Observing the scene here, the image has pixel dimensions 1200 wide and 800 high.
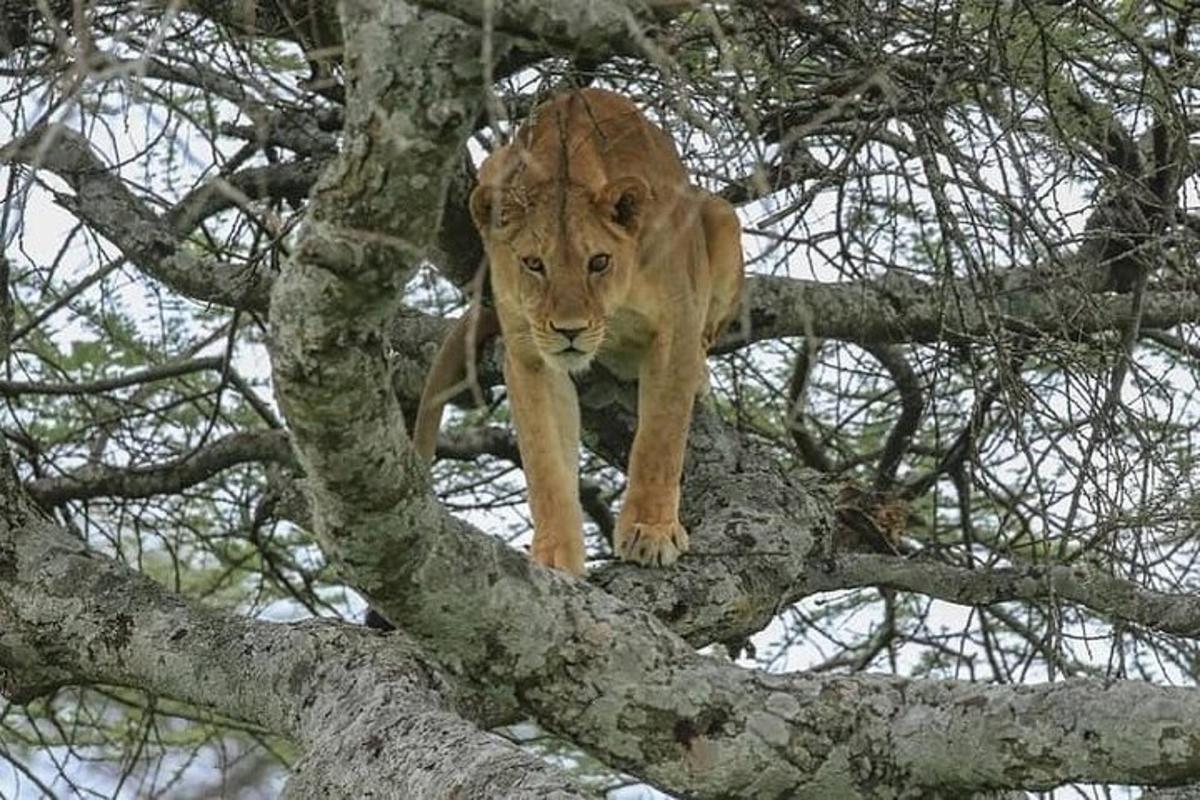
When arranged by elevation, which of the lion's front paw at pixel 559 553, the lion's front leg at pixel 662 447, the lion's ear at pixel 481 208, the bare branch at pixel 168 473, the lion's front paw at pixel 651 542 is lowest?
the lion's front paw at pixel 651 542

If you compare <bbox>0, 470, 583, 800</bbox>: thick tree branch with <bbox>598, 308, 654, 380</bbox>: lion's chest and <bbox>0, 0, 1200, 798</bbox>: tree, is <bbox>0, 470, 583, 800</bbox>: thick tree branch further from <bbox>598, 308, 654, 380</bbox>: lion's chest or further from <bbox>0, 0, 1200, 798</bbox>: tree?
<bbox>598, 308, 654, 380</bbox>: lion's chest

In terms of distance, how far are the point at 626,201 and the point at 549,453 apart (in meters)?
0.70

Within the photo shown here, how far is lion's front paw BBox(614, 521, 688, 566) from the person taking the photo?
203 inches

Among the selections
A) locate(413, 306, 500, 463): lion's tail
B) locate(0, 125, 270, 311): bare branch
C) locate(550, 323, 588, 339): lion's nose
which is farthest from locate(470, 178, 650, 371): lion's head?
locate(0, 125, 270, 311): bare branch

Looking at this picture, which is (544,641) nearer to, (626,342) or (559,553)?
(559,553)

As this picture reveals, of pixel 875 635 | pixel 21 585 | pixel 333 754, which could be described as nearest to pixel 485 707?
pixel 333 754

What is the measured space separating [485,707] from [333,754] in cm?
37

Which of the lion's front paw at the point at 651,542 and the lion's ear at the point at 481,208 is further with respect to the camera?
the lion's front paw at the point at 651,542

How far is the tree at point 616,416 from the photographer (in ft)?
10.7

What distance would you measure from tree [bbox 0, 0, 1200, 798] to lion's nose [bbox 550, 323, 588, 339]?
0.37 meters

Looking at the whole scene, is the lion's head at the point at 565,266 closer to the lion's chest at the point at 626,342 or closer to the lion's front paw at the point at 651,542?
the lion's chest at the point at 626,342

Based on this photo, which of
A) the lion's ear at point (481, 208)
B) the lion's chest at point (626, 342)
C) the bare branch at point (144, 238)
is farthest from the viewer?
the lion's chest at point (626, 342)

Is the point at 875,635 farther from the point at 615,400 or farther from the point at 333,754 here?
the point at 333,754

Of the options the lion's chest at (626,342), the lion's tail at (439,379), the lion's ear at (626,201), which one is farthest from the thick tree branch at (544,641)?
the lion's ear at (626,201)
